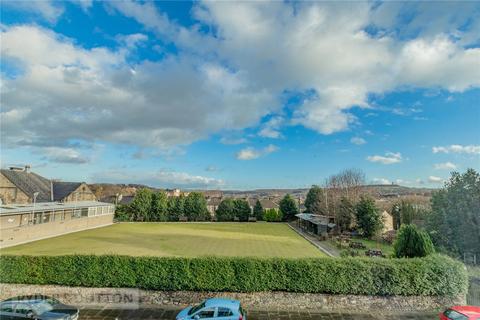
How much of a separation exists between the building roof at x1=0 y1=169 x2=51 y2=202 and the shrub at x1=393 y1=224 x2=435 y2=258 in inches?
1729

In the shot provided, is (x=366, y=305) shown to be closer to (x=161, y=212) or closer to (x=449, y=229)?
(x=449, y=229)

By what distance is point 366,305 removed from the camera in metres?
11.5

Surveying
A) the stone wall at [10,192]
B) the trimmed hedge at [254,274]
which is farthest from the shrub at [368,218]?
the stone wall at [10,192]

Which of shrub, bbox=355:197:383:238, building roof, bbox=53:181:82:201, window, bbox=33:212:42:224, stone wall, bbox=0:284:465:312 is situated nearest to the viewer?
stone wall, bbox=0:284:465:312

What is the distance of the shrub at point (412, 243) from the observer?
13266 mm

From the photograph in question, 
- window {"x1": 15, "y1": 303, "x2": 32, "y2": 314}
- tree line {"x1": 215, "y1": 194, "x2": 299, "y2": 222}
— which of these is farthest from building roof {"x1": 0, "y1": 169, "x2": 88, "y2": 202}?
window {"x1": 15, "y1": 303, "x2": 32, "y2": 314}

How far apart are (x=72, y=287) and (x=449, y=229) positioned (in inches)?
890

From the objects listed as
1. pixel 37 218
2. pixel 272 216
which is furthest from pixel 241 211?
pixel 37 218

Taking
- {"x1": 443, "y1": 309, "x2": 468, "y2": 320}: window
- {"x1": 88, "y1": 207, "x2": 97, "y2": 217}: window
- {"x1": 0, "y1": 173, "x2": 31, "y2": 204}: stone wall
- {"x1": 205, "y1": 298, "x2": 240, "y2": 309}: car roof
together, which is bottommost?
{"x1": 443, "y1": 309, "x2": 468, "y2": 320}: window

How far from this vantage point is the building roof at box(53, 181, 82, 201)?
142 feet

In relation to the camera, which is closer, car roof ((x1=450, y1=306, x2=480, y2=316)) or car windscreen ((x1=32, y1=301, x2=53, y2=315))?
car roof ((x1=450, y1=306, x2=480, y2=316))

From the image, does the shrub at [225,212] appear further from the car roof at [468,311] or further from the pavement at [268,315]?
the car roof at [468,311]

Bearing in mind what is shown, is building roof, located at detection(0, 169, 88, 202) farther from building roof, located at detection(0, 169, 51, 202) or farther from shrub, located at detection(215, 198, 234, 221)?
shrub, located at detection(215, 198, 234, 221)

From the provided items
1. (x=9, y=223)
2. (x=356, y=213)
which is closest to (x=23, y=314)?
(x=9, y=223)
